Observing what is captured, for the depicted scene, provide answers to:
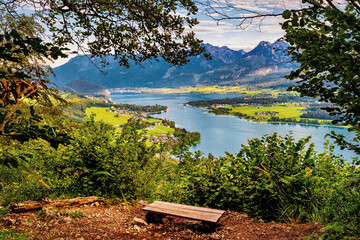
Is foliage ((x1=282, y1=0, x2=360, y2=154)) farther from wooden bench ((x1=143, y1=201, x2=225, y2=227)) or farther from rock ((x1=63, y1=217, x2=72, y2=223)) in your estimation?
rock ((x1=63, y1=217, x2=72, y2=223))

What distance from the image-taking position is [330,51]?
1.95 m

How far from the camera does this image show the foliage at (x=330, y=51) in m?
1.90

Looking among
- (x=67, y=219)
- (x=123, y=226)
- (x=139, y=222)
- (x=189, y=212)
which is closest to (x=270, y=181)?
(x=189, y=212)

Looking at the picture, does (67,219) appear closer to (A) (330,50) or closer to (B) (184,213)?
(B) (184,213)

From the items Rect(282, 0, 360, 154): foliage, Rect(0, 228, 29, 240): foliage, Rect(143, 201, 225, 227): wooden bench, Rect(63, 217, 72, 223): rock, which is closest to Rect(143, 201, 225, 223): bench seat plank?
Rect(143, 201, 225, 227): wooden bench

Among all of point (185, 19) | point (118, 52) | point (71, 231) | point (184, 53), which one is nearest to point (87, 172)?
point (71, 231)

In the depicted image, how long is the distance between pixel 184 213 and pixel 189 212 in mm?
92

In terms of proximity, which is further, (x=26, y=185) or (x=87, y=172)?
(x=87, y=172)

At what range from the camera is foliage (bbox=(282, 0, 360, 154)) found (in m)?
1.90

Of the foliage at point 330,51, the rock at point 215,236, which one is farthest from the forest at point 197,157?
the rock at point 215,236

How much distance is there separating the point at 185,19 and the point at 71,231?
3920 millimetres

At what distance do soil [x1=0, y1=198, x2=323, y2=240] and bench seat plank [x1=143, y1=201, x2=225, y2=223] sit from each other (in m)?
0.29

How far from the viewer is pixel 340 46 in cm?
196

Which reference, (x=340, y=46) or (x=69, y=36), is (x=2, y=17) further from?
(x=340, y=46)
